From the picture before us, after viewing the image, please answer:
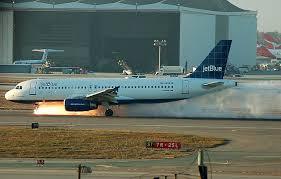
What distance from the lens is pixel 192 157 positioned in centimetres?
3441

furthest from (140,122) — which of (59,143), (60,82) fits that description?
(59,143)

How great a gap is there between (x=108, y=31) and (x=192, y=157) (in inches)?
4842

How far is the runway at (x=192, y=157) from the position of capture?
30.5m

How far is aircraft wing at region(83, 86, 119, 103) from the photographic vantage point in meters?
56.4

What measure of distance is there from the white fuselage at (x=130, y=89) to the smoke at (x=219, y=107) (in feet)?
3.72

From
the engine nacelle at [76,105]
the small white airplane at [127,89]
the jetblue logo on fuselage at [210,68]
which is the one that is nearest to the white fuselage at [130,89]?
the small white airplane at [127,89]

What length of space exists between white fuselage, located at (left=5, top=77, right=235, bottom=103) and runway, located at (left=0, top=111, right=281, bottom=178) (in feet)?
7.35

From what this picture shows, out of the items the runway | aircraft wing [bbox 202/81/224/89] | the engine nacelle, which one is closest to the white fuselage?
aircraft wing [bbox 202/81/224/89]

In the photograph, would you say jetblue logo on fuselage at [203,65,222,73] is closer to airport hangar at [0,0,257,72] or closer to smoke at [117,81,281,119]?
smoke at [117,81,281,119]

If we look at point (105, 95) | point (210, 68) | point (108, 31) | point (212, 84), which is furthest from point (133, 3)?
point (105, 95)

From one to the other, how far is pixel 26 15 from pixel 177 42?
34761 mm

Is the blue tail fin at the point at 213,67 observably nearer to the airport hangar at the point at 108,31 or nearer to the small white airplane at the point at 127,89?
the small white airplane at the point at 127,89

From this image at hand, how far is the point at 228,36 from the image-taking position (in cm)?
16625

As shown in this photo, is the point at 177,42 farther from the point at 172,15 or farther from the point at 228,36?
the point at 228,36
